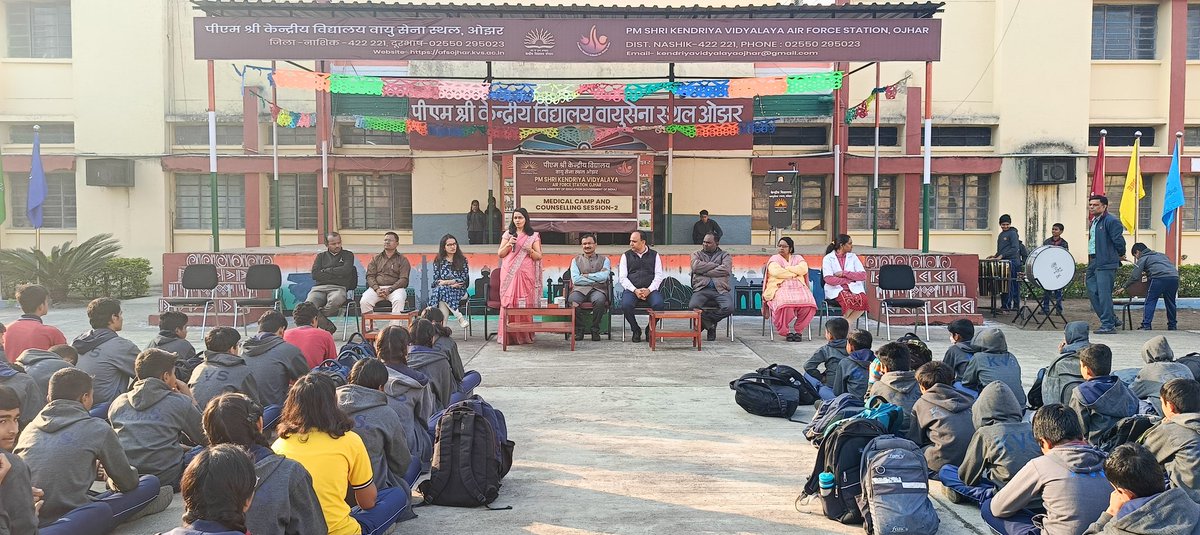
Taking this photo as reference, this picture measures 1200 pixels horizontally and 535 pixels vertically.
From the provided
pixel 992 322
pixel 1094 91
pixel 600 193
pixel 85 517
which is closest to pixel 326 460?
pixel 85 517

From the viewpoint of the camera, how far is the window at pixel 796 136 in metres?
20.1

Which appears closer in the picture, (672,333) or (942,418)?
(942,418)

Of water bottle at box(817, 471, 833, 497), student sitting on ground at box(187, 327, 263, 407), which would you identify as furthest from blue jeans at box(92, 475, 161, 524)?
water bottle at box(817, 471, 833, 497)

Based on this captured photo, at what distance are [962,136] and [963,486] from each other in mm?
16765

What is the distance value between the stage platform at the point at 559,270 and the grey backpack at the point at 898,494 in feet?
27.9

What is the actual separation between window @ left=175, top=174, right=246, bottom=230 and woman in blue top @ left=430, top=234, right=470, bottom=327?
33.2ft

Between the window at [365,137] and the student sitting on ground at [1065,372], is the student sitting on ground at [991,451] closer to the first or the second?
the student sitting on ground at [1065,372]

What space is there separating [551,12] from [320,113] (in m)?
6.26

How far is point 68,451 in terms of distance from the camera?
4457mm

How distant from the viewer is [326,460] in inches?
158

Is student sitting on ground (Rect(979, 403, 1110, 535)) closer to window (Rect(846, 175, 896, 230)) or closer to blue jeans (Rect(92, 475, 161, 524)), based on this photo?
blue jeans (Rect(92, 475, 161, 524))

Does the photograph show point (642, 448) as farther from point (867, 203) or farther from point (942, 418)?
point (867, 203)

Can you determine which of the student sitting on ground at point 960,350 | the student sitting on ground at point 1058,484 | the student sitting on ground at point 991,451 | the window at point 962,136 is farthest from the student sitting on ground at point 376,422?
the window at point 962,136

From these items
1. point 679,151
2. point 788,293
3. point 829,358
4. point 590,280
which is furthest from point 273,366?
point 679,151
